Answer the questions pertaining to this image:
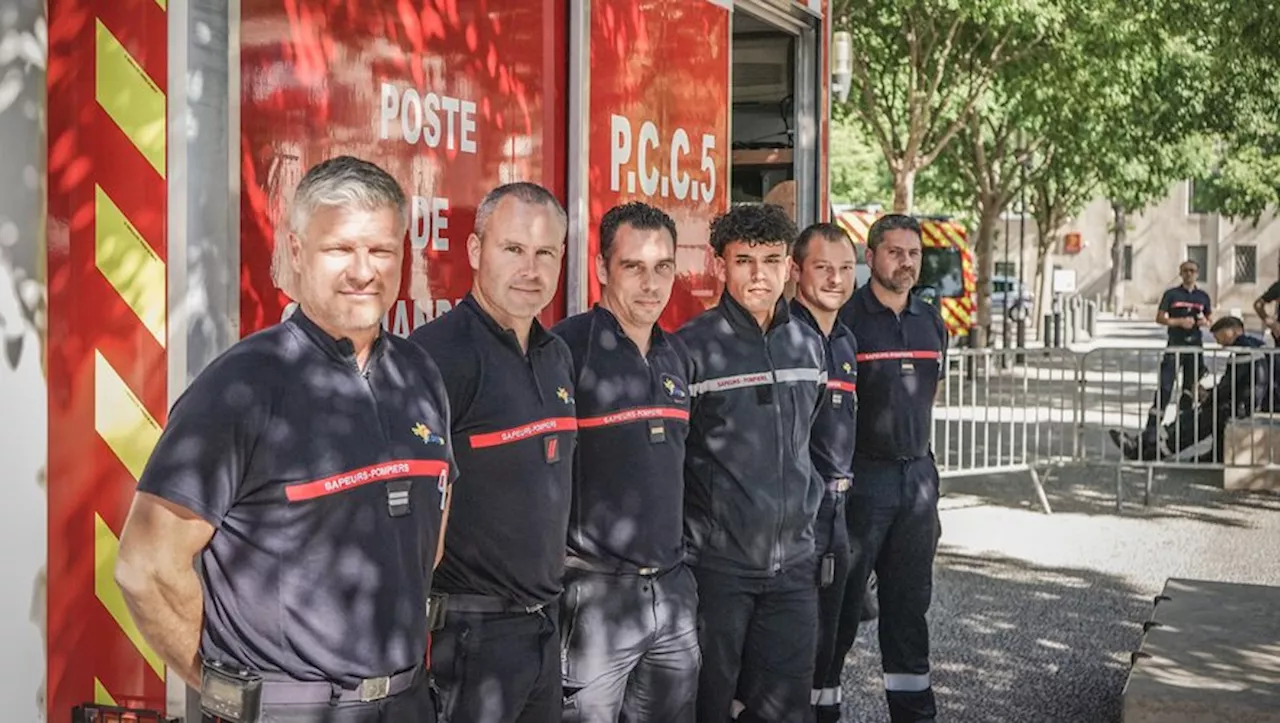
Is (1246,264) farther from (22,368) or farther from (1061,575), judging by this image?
(22,368)

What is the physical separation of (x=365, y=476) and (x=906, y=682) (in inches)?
152

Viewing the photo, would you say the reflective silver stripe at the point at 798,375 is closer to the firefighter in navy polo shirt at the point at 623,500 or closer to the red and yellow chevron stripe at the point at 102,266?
the firefighter in navy polo shirt at the point at 623,500

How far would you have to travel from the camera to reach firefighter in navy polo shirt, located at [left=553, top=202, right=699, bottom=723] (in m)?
4.04

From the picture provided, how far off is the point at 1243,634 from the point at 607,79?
337 centimetres

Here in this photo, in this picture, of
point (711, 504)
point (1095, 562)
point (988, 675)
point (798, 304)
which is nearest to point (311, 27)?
point (711, 504)

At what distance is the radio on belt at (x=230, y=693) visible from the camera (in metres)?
2.51

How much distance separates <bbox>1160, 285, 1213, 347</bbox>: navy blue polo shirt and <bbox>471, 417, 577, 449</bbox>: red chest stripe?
15.2 m

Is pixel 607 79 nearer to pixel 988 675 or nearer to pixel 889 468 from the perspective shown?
pixel 889 468

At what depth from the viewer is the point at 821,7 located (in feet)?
18.9

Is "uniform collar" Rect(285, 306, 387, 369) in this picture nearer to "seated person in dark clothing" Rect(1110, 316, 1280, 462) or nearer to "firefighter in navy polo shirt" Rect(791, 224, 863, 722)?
"firefighter in navy polo shirt" Rect(791, 224, 863, 722)

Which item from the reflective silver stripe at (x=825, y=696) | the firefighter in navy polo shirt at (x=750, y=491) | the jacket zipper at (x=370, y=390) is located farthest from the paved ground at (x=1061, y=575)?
the jacket zipper at (x=370, y=390)

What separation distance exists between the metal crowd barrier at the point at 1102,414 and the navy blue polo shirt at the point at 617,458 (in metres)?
8.40

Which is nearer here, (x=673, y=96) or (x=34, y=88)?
(x=34, y=88)

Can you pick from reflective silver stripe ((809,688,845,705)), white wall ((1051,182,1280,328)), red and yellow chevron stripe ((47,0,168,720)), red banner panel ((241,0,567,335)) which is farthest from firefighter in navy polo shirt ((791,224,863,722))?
white wall ((1051,182,1280,328))
